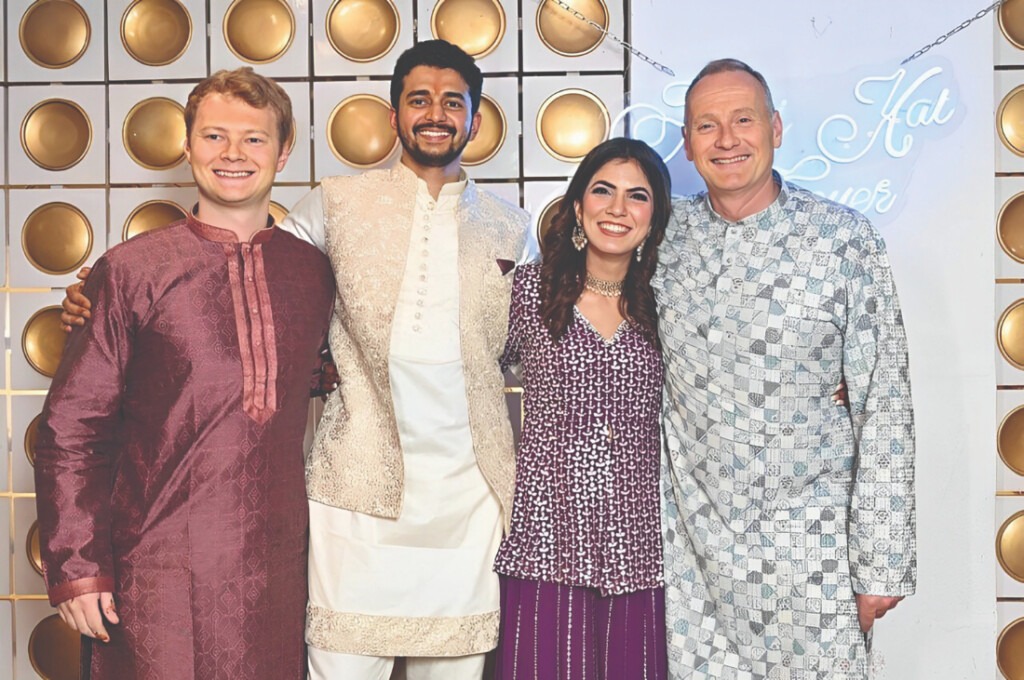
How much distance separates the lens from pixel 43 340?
10.5 ft

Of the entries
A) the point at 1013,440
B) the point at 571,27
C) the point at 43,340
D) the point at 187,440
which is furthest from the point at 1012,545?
the point at 43,340

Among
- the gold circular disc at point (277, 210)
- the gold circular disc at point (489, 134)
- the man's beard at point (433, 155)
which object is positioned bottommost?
the gold circular disc at point (277, 210)

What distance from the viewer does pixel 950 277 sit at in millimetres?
3008

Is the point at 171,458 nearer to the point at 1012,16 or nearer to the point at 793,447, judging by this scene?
the point at 793,447

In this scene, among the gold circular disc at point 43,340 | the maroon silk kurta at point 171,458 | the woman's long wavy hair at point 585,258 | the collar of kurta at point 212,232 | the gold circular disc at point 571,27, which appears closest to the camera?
the maroon silk kurta at point 171,458

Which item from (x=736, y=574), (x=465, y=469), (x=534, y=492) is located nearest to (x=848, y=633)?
(x=736, y=574)

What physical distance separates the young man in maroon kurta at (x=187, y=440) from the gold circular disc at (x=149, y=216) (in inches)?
44.5

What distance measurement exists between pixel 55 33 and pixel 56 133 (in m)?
0.33

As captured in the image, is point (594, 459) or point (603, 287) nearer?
point (594, 459)

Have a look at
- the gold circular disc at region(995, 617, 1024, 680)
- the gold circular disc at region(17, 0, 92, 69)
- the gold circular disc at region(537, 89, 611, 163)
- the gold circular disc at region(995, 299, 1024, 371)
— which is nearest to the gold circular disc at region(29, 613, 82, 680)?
the gold circular disc at region(17, 0, 92, 69)

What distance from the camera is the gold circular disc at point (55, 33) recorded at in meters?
3.18

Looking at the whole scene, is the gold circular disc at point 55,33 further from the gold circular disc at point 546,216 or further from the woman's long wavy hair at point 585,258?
the woman's long wavy hair at point 585,258

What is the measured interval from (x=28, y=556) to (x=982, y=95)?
134 inches

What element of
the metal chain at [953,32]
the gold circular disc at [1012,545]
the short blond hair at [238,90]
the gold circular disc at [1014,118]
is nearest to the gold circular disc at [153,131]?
the short blond hair at [238,90]
